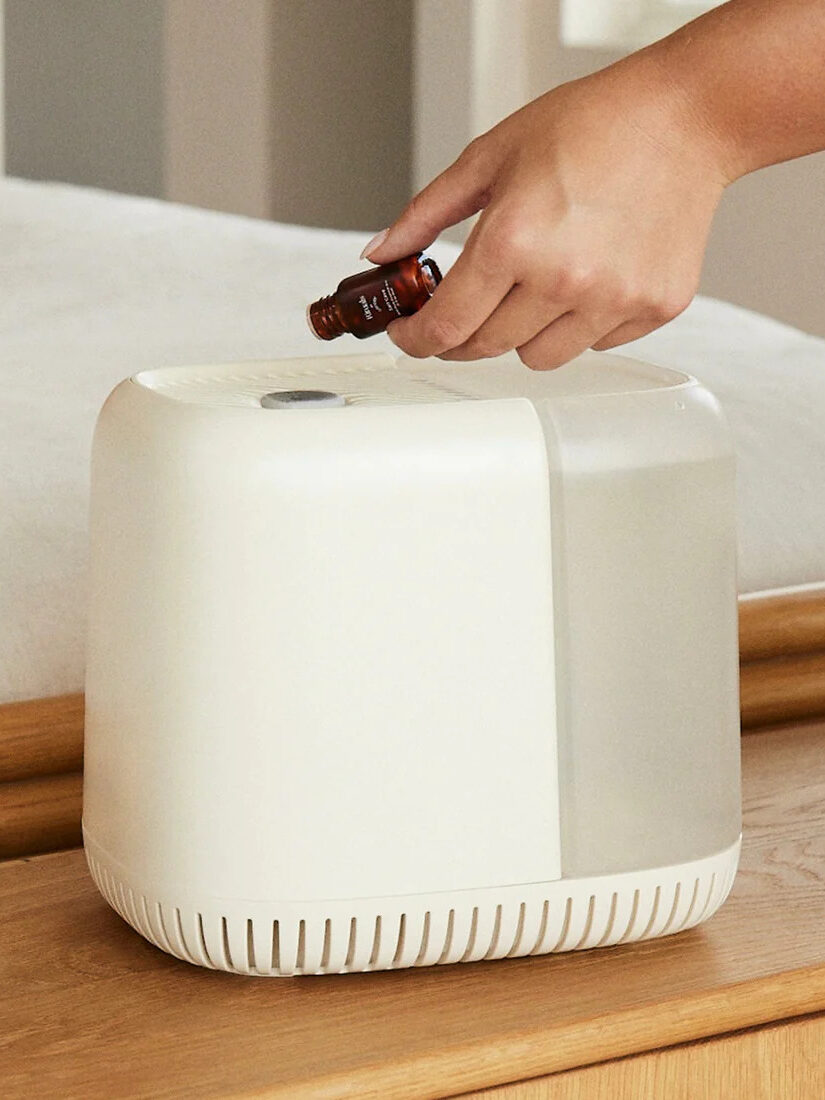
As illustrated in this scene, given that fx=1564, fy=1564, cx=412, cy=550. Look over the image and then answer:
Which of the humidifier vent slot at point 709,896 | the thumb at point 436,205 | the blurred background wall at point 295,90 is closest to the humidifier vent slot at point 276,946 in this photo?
the humidifier vent slot at point 709,896

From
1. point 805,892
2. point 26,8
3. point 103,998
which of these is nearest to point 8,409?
point 103,998

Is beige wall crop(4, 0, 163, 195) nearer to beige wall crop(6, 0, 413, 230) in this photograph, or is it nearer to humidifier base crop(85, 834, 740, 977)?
beige wall crop(6, 0, 413, 230)

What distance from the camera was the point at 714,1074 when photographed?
2.38ft

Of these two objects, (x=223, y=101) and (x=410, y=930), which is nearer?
(x=410, y=930)

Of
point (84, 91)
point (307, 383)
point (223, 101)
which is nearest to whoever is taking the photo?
point (307, 383)

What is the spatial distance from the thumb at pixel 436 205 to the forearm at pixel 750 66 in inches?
3.6

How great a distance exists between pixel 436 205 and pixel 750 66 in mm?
160

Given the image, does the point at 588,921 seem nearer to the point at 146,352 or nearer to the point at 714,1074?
the point at 714,1074

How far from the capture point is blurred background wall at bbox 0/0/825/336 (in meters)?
3.54

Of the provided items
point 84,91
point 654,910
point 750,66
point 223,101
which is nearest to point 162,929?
point 654,910

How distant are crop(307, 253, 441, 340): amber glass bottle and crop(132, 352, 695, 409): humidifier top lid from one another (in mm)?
37

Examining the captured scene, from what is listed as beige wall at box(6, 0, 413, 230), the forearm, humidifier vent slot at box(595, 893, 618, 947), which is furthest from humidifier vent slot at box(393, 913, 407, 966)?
beige wall at box(6, 0, 413, 230)

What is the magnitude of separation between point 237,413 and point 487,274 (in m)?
0.14

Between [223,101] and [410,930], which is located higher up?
[223,101]
